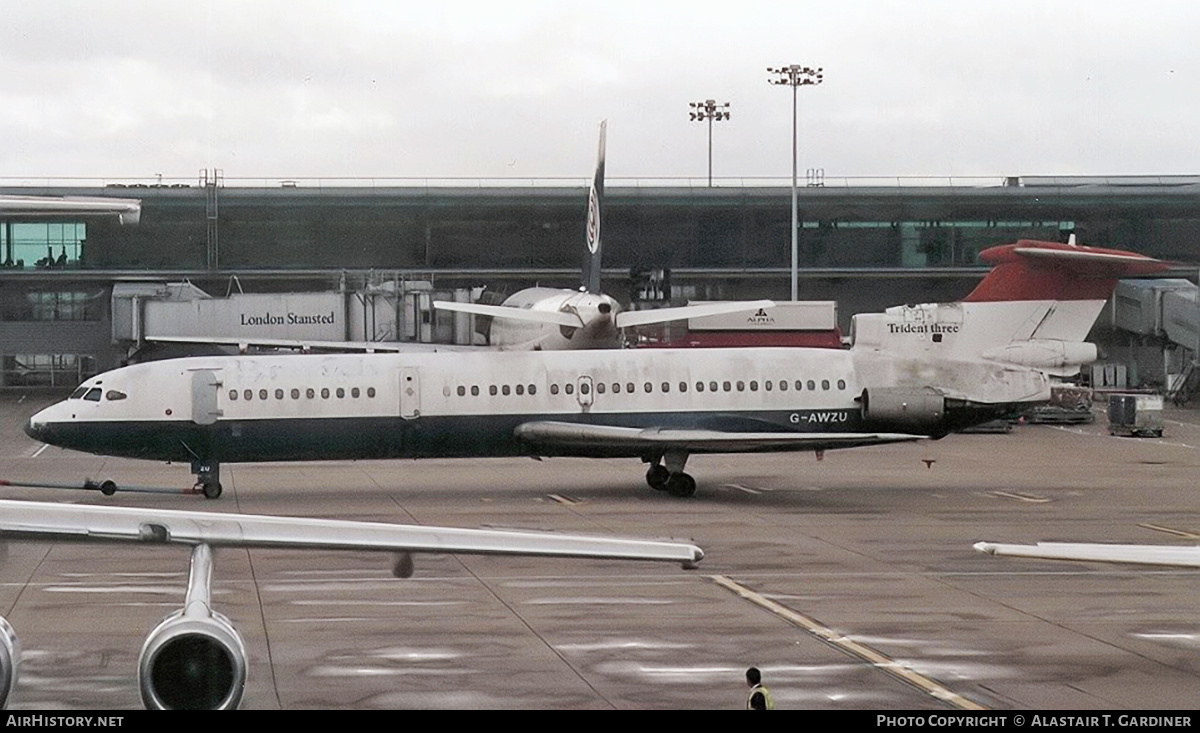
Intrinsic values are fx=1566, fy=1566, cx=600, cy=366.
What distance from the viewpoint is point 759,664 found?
722 inches

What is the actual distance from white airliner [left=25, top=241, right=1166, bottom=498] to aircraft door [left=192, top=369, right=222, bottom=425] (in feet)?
0.11

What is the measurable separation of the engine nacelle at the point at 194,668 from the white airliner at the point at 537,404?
25641 millimetres

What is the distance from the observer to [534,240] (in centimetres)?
9356

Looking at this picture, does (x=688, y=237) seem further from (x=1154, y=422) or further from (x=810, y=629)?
(x=810, y=629)

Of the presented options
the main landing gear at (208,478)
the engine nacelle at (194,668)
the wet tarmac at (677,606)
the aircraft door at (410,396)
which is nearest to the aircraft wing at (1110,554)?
the wet tarmac at (677,606)

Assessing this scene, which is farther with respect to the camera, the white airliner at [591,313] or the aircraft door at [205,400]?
the white airliner at [591,313]

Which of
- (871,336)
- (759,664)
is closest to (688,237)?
(871,336)

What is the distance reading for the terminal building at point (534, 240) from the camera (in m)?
91.6

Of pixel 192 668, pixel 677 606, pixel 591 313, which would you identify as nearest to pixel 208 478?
pixel 677 606

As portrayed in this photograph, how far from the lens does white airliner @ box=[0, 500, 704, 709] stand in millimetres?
11352

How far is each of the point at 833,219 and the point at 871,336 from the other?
165 feet

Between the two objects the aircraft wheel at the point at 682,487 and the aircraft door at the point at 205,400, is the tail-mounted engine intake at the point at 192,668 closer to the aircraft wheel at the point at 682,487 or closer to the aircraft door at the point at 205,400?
the aircraft door at the point at 205,400

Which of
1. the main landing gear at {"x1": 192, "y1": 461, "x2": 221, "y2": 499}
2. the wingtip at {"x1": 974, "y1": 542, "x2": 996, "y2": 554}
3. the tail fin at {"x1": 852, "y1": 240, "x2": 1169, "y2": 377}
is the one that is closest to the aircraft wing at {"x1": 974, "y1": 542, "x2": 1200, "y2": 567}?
the wingtip at {"x1": 974, "y1": 542, "x2": 996, "y2": 554}

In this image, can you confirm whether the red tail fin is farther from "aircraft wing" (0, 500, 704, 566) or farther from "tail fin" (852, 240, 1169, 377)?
"aircraft wing" (0, 500, 704, 566)
